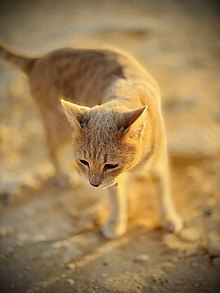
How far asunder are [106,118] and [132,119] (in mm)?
201

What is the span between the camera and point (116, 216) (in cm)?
368

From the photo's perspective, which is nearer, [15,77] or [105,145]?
[105,145]

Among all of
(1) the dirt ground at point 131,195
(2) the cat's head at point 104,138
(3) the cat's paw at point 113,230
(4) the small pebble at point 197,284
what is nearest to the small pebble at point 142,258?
(1) the dirt ground at point 131,195

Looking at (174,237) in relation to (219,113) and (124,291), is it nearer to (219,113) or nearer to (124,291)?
(124,291)

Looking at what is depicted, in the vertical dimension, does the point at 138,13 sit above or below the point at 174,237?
above

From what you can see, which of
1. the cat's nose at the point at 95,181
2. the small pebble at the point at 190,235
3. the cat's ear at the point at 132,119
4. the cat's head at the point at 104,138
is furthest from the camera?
the small pebble at the point at 190,235

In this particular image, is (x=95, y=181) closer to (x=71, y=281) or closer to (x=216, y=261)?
(x=71, y=281)

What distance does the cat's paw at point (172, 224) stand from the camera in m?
3.61

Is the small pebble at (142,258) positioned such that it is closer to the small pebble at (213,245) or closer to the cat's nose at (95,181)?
the small pebble at (213,245)

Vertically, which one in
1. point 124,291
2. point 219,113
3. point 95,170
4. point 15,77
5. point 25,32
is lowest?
point 124,291

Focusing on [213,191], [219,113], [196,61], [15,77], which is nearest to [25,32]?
[15,77]

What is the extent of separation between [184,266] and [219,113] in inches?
89.5

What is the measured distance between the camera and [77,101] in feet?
12.0

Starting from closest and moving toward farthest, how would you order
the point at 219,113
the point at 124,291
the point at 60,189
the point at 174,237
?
1. the point at 124,291
2. the point at 174,237
3. the point at 60,189
4. the point at 219,113
